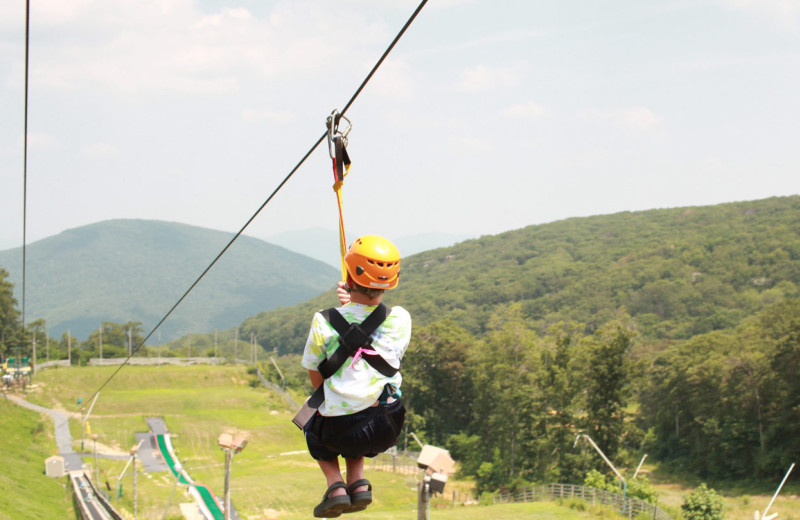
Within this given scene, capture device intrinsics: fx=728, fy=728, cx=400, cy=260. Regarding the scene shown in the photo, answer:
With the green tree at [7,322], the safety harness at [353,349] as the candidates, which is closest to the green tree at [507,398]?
the safety harness at [353,349]

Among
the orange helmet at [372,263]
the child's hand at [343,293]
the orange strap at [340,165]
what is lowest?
the child's hand at [343,293]

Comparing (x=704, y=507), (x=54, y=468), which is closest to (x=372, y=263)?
(x=704, y=507)

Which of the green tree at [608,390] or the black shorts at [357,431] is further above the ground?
the black shorts at [357,431]

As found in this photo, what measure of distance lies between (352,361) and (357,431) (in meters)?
0.51

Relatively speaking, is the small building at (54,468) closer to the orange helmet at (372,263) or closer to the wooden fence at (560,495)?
the wooden fence at (560,495)

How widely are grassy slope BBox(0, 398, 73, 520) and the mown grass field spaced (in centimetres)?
13

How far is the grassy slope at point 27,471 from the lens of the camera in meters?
30.9

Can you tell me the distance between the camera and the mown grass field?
34594mm

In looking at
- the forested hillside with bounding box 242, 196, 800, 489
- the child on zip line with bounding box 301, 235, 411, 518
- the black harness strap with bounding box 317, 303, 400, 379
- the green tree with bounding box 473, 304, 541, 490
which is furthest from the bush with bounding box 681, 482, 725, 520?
the black harness strap with bounding box 317, 303, 400, 379

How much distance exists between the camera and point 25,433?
186 feet

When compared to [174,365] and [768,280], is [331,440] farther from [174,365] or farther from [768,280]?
[768,280]

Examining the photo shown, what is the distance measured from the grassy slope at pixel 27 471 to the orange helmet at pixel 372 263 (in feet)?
90.9

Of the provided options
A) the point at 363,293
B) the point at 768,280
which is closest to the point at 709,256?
the point at 768,280

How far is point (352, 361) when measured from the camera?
15.5 feet
